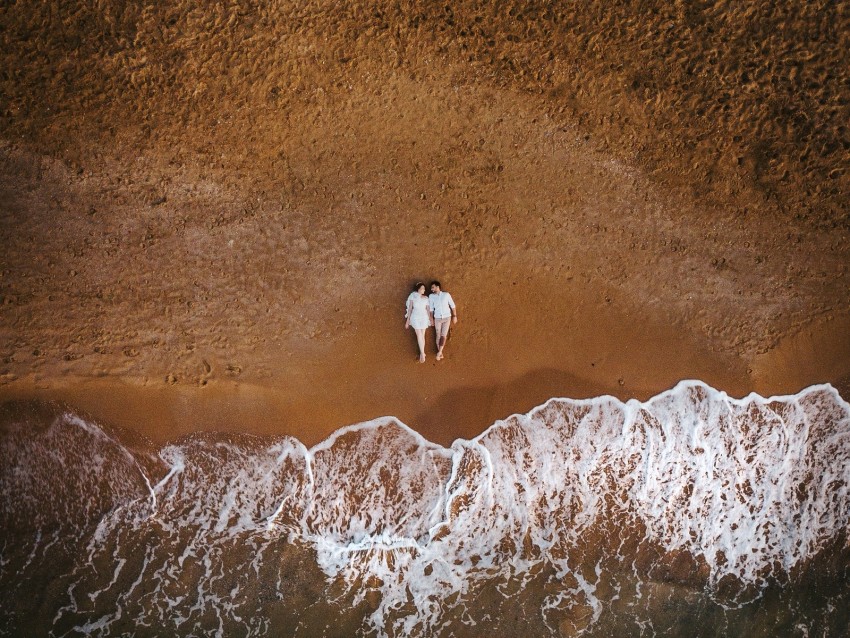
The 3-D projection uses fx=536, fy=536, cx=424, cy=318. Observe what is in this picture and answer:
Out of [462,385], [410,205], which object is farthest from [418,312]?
[410,205]

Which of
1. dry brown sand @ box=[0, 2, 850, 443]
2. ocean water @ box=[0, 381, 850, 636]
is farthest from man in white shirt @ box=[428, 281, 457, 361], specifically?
ocean water @ box=[0, 381, 850, 636]

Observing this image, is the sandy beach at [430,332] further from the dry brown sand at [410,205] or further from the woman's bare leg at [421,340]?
the woman's bare leg at [421,340]

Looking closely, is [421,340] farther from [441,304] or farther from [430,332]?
[441,304]

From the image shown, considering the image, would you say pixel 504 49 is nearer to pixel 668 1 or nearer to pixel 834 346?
pixel 668 1

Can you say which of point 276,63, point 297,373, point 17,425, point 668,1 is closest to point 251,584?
point 297,373

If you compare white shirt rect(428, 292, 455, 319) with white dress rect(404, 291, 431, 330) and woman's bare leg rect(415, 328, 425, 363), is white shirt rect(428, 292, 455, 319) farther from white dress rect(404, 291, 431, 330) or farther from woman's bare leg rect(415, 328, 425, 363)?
woman's bare leg rect(415, 328, 425, 363)

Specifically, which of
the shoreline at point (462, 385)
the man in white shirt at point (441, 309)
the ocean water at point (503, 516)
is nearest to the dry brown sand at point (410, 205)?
the shoreline at point (462, 385)
